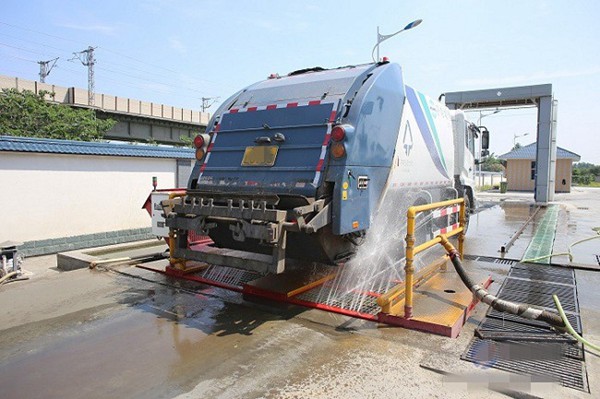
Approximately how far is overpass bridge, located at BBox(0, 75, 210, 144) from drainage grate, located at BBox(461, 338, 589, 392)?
91.3 ft

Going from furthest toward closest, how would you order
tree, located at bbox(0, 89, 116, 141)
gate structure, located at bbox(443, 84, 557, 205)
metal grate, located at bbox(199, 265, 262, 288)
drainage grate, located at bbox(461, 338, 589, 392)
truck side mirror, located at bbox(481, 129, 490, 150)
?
tree, located at bbox(0, 89, 116, 141), gate structure, located at bbox(443, 84, 557, 205), truck side mirror, located at bbox(481, 129, 490, 150), metal grate, located at bbox(199, 265, 262, 288), drainage grate, located at bbox(461, 338, 589, 392)

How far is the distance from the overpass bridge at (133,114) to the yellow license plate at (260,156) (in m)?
25.0

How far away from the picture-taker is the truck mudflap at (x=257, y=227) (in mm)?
4027

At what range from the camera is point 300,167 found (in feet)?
15.1

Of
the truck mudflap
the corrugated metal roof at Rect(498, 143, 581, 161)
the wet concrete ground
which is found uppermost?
the corrugated metal roof at Rect(498, 143, 581, 161)

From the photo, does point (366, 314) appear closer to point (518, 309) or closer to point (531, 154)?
point (518, 309)

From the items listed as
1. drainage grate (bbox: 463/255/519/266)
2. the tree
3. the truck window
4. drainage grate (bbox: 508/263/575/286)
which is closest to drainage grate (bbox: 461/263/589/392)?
drainage grate (bbox: 508/263/575/286)

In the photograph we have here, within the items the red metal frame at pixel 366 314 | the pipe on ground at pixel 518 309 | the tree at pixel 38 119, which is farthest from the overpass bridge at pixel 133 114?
the pipe on ground at pixel 518 309

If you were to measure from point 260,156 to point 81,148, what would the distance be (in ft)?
20.2

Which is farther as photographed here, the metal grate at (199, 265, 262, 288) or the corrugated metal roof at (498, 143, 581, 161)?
the corrugated metal roof at (498, 143, 581, 161)

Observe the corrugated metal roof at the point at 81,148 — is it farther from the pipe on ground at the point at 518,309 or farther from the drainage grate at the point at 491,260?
the pipe on ground at the point at 518,309

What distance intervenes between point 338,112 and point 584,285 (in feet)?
14.8

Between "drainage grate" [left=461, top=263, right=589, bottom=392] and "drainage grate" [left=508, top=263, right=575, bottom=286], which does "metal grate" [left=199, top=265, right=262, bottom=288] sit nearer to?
"drainage grate" [left=461, top=263, right=589, bottom=392]

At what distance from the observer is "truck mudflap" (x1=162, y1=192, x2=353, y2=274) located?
403cm
